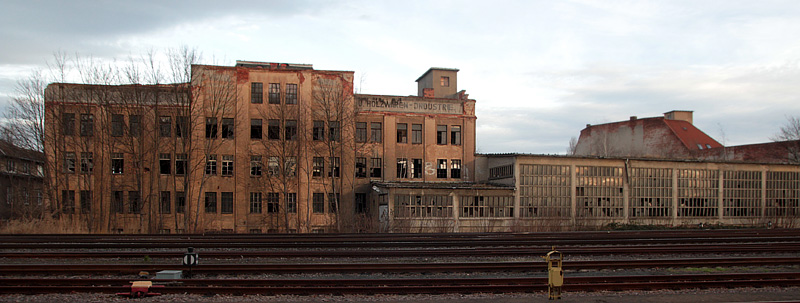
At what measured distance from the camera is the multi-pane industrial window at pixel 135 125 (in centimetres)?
3189

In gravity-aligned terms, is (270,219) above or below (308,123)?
below

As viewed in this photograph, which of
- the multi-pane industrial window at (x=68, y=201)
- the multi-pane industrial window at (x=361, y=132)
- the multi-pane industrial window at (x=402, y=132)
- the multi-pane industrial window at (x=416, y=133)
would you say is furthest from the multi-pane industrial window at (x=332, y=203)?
the multi-pane industrial window at (x=68, y=201)

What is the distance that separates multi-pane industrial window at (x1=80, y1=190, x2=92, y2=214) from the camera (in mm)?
31500

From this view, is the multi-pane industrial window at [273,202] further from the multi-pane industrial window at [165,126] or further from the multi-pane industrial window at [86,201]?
the multi-pane industrial window at [86,201]

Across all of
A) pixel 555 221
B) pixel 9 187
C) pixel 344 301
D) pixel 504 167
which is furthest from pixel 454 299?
pixel 9 187

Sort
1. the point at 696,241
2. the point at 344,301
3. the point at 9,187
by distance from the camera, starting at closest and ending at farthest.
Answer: the point at 344,301 → the point at 696,241 → the point at 9,187

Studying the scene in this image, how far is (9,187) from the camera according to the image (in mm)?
45719

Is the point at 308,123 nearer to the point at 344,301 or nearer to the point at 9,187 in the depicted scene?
the point at 344,301

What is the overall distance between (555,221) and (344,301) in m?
22.8

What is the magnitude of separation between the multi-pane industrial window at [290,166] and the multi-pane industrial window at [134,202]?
27.7ft

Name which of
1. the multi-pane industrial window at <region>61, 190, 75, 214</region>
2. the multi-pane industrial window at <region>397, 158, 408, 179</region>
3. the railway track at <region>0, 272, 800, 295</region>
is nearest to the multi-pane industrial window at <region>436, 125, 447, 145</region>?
the multi-pane industrial window at <region>397, 158, 408, 179</region>

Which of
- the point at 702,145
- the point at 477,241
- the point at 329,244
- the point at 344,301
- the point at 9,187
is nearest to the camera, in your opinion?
the point at 344,301

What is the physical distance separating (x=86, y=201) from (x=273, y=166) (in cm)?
1049

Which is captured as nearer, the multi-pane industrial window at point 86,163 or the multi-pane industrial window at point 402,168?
the multi-pane industrial window at point 86,163
